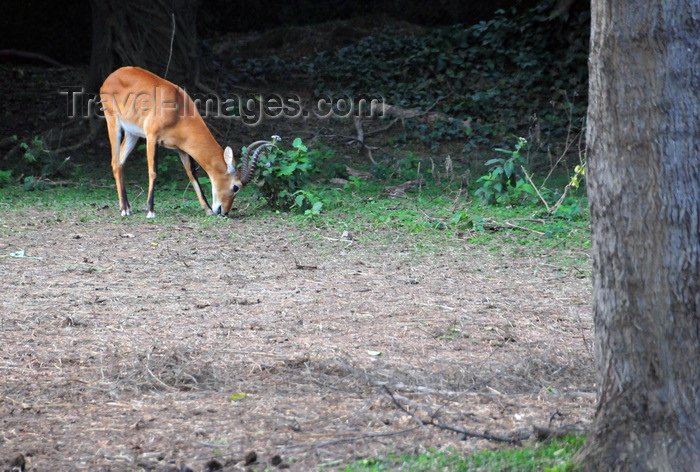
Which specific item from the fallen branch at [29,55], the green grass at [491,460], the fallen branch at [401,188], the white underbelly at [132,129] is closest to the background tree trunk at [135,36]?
the fallen branch at [29,55]

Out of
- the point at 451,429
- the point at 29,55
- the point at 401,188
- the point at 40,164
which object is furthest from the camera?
the point at 29,55

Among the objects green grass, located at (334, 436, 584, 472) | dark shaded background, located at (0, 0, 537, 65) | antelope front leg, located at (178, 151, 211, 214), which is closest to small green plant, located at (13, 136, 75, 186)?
antelope front leg, located at (178, 151, 211, 214)

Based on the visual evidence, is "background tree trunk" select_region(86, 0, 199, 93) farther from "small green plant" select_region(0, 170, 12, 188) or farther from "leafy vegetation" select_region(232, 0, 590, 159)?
"small green plant" select_region(0, 170, 12, 188)

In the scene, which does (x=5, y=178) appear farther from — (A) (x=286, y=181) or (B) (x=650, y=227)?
(B) (x=650, y=227)

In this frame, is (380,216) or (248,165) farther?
(248,165)

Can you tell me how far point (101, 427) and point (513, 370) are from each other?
1.76 meters

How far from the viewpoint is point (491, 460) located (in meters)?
2.61

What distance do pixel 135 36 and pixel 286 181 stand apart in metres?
5.18

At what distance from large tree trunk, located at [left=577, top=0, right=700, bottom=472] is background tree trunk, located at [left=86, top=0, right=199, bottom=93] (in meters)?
10.3

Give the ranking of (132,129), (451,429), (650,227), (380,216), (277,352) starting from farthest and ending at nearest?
(132,129)
(380,216)
(277,352)
(451,429)
(650,227)

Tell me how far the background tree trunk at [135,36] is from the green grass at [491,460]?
33.3 ft

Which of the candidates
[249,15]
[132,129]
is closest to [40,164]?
[132,129]

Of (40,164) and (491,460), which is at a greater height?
(491,460)

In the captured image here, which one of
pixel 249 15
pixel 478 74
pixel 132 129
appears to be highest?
pixel 249 15
